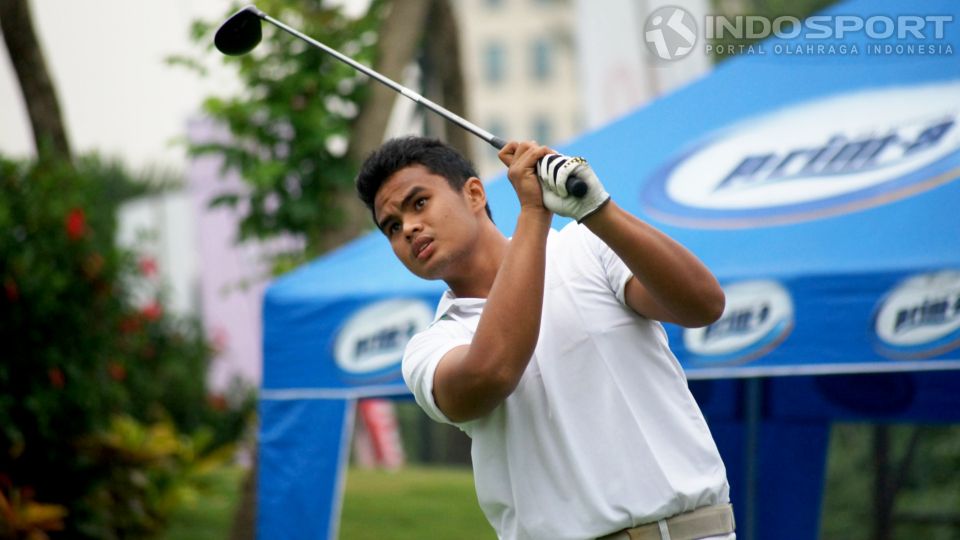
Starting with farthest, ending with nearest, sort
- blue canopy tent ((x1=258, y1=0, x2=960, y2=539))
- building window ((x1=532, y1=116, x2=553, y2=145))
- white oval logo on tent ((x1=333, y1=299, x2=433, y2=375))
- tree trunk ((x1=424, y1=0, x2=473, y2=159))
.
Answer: building window ((x1=532, y1=116, x2=553, y2=145)) < tree trunk ((x1=424, y1=0, x2=473, y2=159)) < white oval logo on tent ((x1=333, y1=299, x2=433, y2=375)) < blue canopy tent ((x1=258, y1=0, x2=960, y2=539))

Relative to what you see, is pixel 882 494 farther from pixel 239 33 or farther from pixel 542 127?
pixel 542 127

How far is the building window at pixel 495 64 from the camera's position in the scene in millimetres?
57656

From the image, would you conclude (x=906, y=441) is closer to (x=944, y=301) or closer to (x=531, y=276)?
(x=944, y=301)

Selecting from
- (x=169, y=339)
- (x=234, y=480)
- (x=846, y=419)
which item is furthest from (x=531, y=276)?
(x=234, y=480)

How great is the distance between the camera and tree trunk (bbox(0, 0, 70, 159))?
672 cm

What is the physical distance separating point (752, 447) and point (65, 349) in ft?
10.5

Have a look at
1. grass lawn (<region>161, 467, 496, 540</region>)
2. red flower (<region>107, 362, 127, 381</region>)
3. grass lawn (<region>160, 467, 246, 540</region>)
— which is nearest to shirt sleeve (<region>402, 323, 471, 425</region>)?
red flower (<region>107, 362, 127, 381</region>)

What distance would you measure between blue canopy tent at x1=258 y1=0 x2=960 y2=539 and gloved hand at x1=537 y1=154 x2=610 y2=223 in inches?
70.3

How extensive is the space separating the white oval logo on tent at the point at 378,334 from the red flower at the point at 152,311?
12.0 ft

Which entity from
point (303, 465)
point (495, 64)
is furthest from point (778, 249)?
point (495, 64)

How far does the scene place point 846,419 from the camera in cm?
523

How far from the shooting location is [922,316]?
3.62m

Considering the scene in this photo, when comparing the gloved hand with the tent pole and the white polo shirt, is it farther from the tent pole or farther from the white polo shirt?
the tent pole

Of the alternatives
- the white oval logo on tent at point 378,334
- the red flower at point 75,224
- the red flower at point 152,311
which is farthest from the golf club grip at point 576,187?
the red flower at point 152,311
